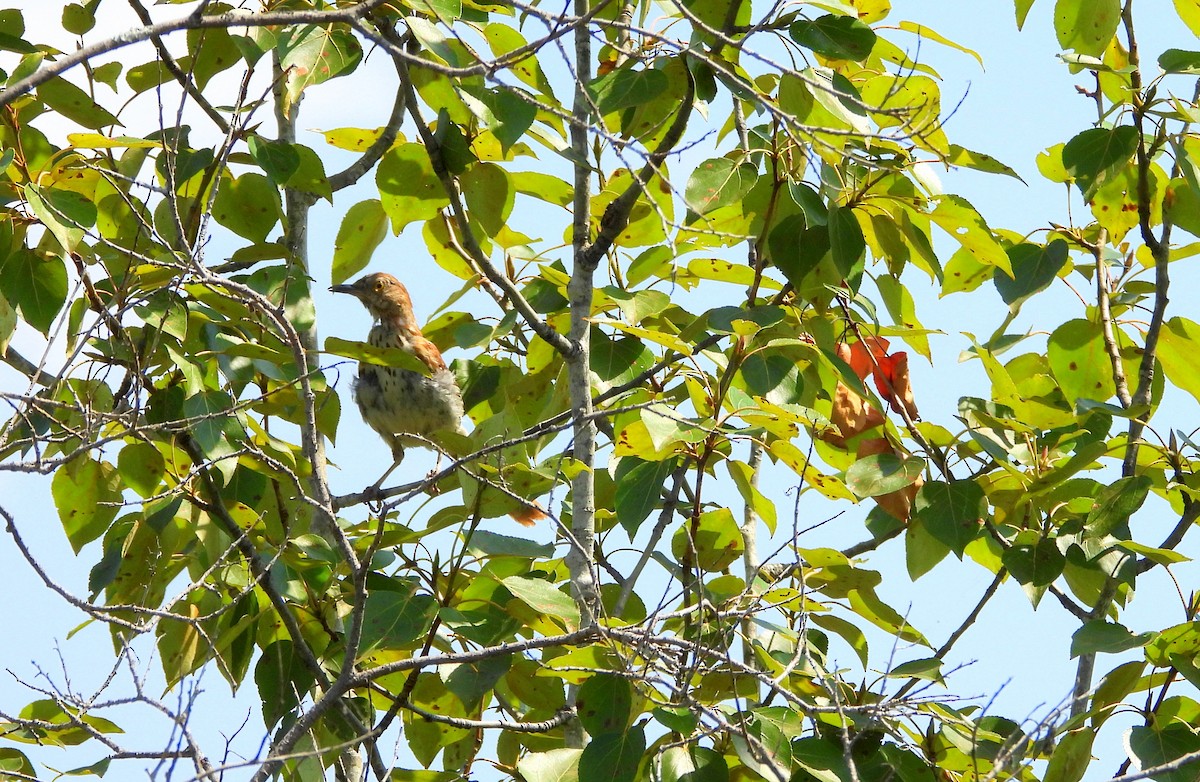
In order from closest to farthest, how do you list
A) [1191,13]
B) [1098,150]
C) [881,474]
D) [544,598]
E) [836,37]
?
[544,598]
[836,37]
[881,474]
[1191,13]
[1098,150]

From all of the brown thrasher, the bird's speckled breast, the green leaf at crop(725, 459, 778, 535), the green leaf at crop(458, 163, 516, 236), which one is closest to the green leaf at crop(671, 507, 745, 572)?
the green leaf at crop(725, 459, 778, 535)

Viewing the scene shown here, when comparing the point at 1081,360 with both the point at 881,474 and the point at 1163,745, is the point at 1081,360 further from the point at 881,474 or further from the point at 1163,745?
the point at 1163,745

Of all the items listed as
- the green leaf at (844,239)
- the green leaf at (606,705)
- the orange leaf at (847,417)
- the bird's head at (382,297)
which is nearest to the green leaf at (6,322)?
the green leaf at (606,705)

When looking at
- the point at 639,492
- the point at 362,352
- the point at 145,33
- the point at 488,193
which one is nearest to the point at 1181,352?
the point at 639,492

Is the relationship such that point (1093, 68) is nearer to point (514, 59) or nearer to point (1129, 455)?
point (1129, 455)

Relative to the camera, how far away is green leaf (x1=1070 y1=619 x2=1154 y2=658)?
3.01 m

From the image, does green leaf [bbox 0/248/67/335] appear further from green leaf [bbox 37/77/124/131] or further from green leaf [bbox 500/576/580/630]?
green leaf [bbox 500/576/580/630]

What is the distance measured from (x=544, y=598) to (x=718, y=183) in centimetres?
107

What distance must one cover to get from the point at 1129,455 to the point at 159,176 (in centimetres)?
279

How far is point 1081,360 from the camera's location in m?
3.92

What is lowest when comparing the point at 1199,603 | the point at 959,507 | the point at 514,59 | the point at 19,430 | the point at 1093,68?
the point at 1199,603

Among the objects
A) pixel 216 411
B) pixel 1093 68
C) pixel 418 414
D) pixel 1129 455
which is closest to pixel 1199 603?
pixel 1129 455

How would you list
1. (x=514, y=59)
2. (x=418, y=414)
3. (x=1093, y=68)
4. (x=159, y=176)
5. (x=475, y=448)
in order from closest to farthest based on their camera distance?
(x=514, y=59) → (x=475, y=448) → (x=1093, y=68) → (x=159, y=176) → (x=418, y=414)

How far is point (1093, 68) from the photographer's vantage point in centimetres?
344
